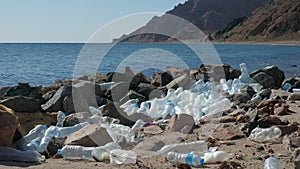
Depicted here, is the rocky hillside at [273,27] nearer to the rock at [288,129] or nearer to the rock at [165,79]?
the rock at [165,79]

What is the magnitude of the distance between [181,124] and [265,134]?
1.62 metres

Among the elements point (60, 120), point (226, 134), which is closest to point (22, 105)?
point (60, 120)

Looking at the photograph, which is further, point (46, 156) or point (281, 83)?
point (281, 83)

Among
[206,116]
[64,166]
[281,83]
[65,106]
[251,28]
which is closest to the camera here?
[64,166]

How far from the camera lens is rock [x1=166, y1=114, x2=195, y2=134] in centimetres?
762

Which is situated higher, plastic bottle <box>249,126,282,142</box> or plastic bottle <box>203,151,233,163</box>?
plastic bottle <box>249,126,282,142</box>

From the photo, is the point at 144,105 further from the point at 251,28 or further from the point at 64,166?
the point at 251,28

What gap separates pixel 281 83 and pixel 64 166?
1085cm

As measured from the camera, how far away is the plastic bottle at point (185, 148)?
6.05 meters

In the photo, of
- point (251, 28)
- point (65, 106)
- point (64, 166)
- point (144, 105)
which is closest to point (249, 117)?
point (144, 105)

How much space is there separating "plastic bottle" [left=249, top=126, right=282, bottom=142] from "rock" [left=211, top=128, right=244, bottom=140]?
220 millimetres

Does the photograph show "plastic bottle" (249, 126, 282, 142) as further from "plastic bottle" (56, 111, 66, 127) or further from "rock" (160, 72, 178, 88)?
"rock" (160, 72, 178, 88)

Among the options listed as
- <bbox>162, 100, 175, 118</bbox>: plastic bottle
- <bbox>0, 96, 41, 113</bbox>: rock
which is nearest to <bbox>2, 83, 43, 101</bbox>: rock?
<bbox>0, 96, 41, 113</bbox>: rock

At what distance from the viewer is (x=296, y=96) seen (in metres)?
10.2
